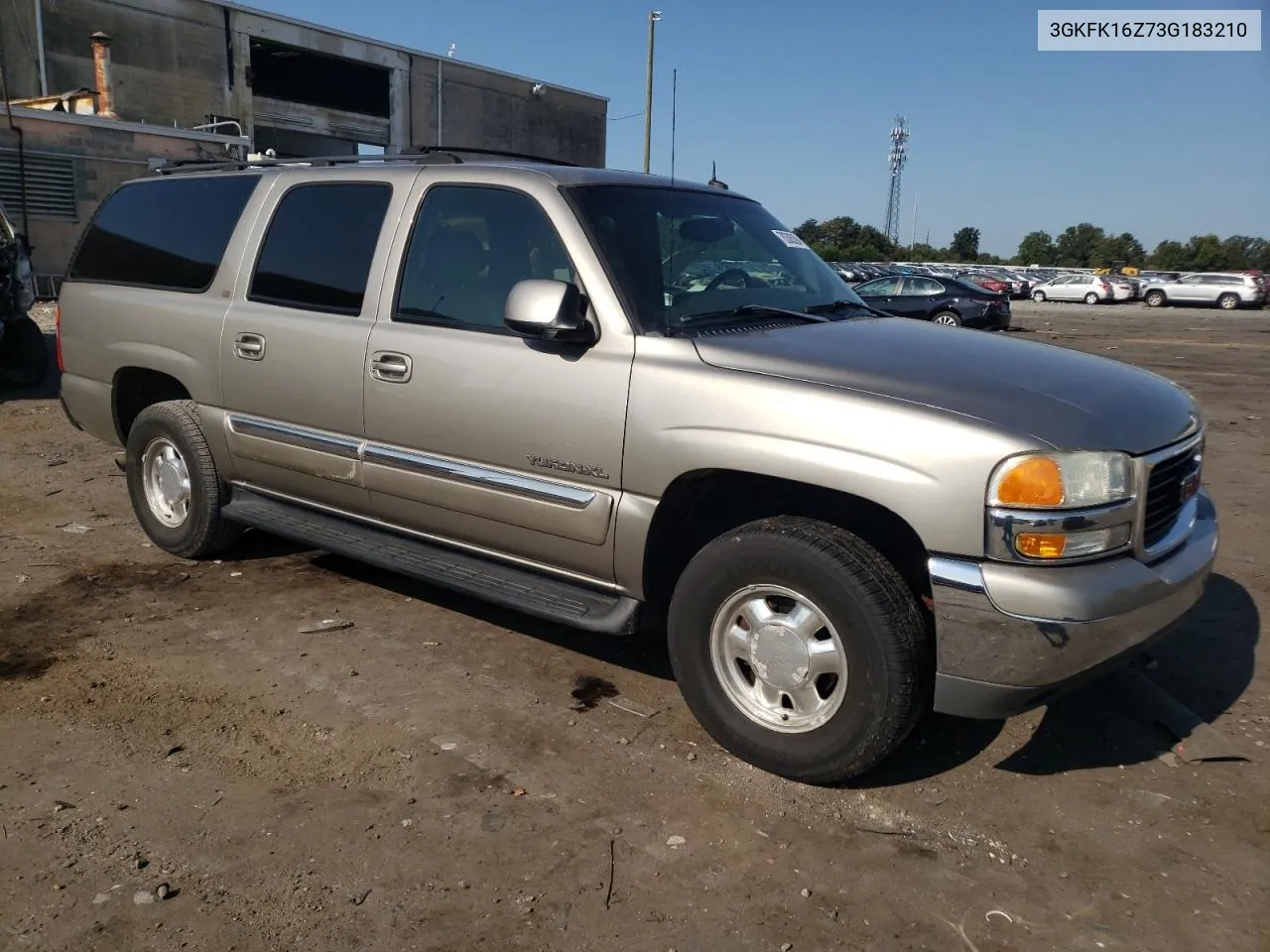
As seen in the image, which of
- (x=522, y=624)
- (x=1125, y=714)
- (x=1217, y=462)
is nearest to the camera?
(x=1125, y=714)

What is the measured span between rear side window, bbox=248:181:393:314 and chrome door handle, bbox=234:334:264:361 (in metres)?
0.18

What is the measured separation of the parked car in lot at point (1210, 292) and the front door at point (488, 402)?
43.3 metres

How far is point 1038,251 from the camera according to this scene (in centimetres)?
8825

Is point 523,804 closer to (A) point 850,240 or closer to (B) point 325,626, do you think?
(B) point 325,626

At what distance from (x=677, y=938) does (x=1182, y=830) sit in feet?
5.35

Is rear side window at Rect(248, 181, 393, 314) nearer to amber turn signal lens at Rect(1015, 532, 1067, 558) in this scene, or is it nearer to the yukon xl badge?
the yukon xl badge

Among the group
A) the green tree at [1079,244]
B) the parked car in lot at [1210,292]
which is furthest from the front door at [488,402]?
the green tree at [1079,244]

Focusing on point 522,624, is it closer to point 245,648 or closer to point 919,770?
point 245,648

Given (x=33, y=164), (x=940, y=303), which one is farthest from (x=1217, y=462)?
(x=33, y=164)

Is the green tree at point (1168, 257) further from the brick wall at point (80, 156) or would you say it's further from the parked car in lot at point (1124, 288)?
the brick wall at point (80, 156)

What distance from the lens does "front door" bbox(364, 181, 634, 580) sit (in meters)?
3.52

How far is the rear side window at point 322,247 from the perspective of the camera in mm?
4273

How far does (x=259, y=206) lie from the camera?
15.6 ft

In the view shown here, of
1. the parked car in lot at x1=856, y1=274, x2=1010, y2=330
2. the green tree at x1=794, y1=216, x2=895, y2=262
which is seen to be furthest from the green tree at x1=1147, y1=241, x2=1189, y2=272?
the parked car in lot at x1=856, y1=274, x2=1010, y2=330
